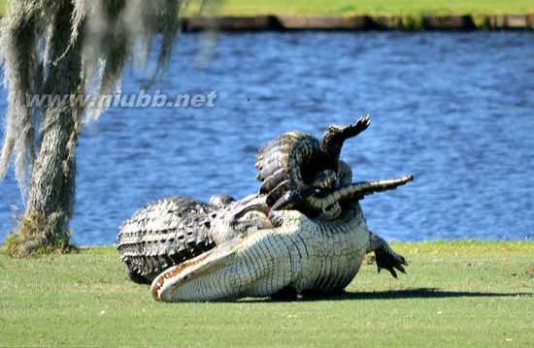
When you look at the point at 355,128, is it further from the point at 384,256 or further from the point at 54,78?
the point at 54,78

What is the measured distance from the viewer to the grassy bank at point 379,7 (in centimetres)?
6184

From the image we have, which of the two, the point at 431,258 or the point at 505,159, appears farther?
the point at 505,159

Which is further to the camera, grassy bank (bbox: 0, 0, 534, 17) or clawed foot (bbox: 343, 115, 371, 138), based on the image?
grassy bank (bbox: 0, 0, 534, 17)

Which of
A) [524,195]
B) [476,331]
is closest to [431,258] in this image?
[476,331]

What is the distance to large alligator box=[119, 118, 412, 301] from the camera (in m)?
13.3

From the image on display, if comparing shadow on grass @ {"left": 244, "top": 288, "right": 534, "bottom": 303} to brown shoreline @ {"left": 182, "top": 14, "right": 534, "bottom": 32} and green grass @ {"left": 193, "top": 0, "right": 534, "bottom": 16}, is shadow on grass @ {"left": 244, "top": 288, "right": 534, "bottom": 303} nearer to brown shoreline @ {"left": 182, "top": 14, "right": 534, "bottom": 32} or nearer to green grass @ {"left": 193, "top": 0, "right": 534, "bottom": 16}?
brown shoreline @ {"left": 182, "top": 14, "right": 534, "bottom": 32}

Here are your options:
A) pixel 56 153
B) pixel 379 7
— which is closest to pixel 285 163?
pixel 56 153

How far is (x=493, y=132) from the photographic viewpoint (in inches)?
1720

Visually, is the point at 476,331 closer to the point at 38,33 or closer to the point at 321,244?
the point at 321,244

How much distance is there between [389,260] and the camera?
14594 mm

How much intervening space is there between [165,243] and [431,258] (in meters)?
3.48

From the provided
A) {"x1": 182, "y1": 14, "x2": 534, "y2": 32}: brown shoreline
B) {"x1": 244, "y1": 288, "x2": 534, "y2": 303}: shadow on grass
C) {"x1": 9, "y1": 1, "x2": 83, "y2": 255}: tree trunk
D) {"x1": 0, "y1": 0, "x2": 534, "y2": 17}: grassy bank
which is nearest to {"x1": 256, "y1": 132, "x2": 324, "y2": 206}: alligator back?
{"x1": 244, "y1": 288, "x2": 534, "y2": 303}: shadow on grass

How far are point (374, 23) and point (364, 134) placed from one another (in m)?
19.1

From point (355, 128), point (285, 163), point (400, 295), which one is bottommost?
point (400, 295)
